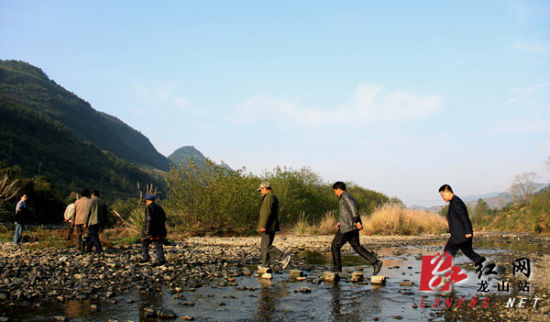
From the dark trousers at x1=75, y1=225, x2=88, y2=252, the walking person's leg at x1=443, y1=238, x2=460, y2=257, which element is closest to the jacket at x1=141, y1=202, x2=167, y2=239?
the dark trousers at x1=75, y1=225, x2=88, y2=252

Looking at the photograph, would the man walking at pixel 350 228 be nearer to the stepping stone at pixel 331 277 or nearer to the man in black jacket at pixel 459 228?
the stepping stone at pixel 331 277

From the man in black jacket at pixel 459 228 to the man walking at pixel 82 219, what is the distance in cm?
1099

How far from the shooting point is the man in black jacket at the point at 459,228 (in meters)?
8.41

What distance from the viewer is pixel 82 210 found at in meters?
13.8

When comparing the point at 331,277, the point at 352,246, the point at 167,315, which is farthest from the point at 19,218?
the point at 352,246

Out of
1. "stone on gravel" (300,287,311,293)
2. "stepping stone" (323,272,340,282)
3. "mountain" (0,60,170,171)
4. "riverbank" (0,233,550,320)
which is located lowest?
"riverbank" (0,233,550,320)

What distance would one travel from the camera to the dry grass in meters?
26.1

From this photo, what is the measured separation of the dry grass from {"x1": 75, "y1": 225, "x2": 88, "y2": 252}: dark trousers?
17.2 meters

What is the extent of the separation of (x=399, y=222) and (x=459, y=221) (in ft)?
62.3

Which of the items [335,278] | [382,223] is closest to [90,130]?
[382,223]

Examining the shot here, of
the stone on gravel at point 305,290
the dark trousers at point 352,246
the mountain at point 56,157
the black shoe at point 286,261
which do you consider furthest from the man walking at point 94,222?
the mountain at point 56,157

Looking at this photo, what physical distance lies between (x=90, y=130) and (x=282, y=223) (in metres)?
158

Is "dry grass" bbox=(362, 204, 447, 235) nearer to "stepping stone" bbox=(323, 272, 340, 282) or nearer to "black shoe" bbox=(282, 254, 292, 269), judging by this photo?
"black shoe" bbox=(282, 254, 292, 269)

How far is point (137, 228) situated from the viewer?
19375 mm
